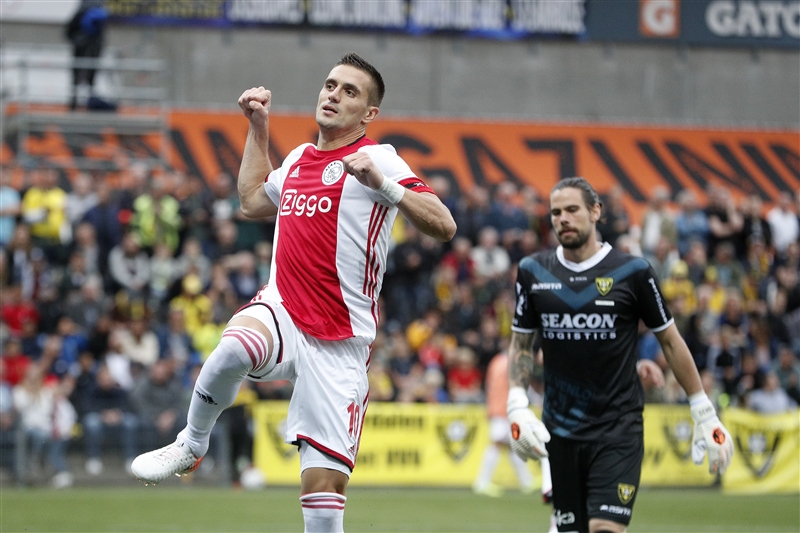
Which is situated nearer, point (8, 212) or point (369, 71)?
point (369, 71)

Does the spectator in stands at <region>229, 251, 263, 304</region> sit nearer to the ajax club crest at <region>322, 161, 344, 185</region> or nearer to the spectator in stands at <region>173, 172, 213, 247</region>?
the spectator in stands at <region>173, 172, 213, 247</region>

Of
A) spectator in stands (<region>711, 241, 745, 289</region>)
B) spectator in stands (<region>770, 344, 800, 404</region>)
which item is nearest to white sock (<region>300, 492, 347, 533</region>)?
spectator in stands (<region>770, 344, 800, 404</region>)

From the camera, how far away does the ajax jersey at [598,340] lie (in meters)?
7.24

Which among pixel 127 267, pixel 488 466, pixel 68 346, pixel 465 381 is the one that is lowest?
pixel 488 466

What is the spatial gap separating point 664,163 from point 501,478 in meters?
12.5

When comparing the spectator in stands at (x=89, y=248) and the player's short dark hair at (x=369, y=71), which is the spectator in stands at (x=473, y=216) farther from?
the player's short dark hair at (x=369, y=71)

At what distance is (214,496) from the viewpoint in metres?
16.5

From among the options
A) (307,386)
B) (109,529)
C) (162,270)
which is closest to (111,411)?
(162,270)

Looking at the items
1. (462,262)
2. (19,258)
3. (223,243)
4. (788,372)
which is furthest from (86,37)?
(788,372)

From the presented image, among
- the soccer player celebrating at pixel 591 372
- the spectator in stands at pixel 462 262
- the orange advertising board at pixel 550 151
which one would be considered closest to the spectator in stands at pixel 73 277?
the spectator in stands at pixel 462 262

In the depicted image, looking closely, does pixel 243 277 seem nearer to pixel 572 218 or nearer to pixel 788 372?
pixel 788 372

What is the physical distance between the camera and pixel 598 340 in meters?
7.29

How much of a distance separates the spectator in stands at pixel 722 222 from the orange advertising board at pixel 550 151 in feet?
14.4

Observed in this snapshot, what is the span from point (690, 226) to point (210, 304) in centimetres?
925
